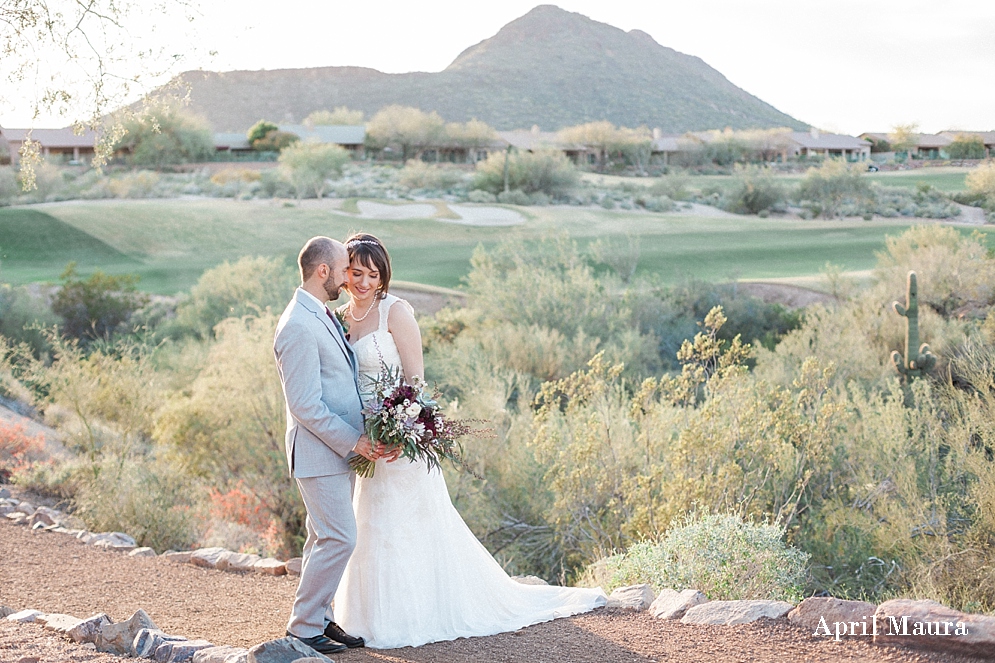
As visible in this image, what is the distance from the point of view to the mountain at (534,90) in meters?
88.5

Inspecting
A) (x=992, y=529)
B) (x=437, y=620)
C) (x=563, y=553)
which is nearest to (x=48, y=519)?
(x=563, y=553)

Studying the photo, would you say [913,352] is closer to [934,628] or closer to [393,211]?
[934,628]

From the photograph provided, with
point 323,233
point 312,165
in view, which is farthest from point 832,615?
point 312,165

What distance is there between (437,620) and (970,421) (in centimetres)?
640

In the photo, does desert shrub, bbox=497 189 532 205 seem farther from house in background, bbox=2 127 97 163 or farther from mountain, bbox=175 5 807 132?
mountain, bbox=175 5 807 132

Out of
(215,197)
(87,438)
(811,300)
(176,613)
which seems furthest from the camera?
(215,197)

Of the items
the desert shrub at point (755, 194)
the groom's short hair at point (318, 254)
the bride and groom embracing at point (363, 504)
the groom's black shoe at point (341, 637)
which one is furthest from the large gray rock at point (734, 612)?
the desert shrub at point (755, 194)

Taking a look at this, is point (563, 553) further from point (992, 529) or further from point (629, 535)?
point (992, 529)

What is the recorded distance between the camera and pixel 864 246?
111ft

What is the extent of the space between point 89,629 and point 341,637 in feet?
4.47

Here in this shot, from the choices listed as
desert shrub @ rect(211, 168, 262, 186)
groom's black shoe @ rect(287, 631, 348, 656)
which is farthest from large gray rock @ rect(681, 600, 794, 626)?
desert shrub @ rect(211, 168, 262, 186)

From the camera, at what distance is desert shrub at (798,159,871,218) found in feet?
124

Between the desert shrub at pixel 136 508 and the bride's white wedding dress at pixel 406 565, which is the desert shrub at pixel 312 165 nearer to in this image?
the desert shrub at pixel 136 508

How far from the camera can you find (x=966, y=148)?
3184 centimetres
